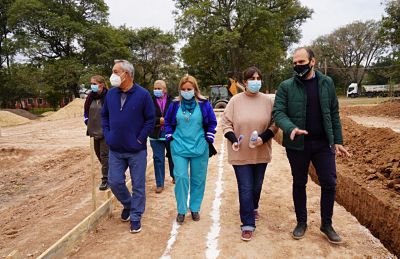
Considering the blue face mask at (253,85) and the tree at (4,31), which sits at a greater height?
the tree at (4,31)

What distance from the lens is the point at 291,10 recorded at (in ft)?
112

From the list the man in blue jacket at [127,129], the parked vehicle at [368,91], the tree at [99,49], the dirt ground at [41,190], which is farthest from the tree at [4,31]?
A: the parked vehicle at [368,91]

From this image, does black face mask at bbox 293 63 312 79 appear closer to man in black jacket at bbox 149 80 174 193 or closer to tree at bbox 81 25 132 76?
man in black jacket at bbox 149 80 174 193

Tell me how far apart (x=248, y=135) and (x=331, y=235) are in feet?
4.43

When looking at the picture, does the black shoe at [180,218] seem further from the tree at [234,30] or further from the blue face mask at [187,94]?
the tree at [234,30]

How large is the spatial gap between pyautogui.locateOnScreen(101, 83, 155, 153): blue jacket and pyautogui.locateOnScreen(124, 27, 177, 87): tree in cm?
4104

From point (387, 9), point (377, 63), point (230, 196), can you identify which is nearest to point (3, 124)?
point (230, 196)

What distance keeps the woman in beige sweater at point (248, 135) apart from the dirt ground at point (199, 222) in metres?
0.43

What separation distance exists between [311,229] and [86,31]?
34.4 m

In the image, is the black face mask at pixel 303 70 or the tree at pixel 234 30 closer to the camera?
the black face mask at pixel 303 70

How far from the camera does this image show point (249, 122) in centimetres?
388

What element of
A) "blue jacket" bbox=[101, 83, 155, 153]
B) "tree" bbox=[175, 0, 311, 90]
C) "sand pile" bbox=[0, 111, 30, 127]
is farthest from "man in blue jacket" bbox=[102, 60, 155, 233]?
"tree" bbox=[175, 0, 311, 90]

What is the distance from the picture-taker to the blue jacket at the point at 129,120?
13.3 feet

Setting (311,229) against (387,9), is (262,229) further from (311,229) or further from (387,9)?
(387,9)
